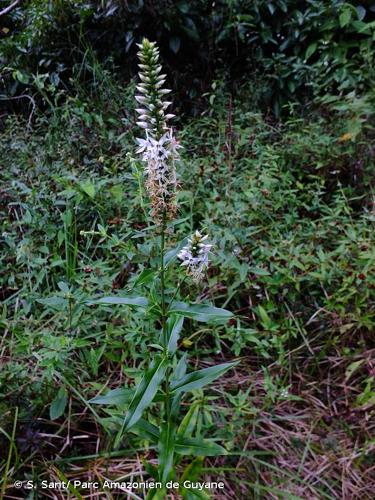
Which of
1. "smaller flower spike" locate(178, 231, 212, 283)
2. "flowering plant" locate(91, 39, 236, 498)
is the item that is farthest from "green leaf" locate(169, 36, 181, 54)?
"smaller flower spike" locate(178, 231, 212, 283)

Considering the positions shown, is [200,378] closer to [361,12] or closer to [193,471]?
[193,471]

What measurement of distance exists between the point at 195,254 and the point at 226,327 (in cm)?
71

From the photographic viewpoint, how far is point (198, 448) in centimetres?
160

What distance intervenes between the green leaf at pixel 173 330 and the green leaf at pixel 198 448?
0.34m

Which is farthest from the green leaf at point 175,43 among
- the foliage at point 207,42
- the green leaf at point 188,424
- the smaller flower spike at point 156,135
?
the green leaf at point 188,424

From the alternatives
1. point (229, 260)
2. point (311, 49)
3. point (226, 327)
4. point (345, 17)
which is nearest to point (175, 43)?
point (311, 49)

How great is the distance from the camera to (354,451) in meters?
1.94

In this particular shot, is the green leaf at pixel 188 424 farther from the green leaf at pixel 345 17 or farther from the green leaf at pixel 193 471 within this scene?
the green leaf at pixel 345 17

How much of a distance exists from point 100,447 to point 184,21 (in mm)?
3960

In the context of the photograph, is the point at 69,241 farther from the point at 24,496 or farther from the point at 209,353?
the point at 24,496

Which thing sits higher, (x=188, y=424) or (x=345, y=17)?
(x=345, y=17)

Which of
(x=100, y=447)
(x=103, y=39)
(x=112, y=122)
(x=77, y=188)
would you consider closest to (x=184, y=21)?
(x=103, y=39)

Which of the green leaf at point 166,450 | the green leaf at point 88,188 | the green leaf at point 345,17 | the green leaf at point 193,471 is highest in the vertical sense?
the green leaf at point 345,17

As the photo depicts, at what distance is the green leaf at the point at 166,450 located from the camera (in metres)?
1.50
